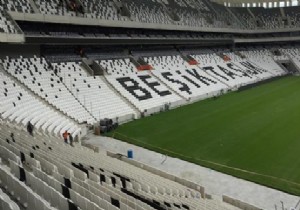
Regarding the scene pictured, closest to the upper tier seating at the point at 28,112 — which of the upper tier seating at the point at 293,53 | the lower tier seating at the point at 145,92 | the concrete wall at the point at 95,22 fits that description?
the concrete wall at the point at 95,22

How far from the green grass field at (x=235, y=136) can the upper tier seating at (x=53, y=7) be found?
42.7 feet

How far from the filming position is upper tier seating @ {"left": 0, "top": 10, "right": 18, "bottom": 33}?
26188 mm

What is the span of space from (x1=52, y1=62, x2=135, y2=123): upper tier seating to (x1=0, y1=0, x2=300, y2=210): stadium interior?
10cm

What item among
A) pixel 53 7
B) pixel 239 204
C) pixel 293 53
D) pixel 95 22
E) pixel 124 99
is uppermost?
pixel 53 7

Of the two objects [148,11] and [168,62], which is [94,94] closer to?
[168,62]

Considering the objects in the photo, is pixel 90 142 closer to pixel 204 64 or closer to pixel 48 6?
pixel 48 6

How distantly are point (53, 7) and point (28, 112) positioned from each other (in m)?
15.0

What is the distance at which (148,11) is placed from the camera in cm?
4731

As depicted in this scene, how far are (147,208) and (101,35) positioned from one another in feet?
107

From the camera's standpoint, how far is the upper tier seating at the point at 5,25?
26.2 meters

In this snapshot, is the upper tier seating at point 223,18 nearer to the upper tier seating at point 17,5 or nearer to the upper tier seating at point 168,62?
the upper tier seating at point 168,62

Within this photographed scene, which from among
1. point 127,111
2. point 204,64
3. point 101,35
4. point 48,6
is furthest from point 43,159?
point 204,64

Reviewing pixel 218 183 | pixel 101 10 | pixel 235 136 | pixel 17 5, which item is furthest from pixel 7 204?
pixel 101 10

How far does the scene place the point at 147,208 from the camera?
336 inches
